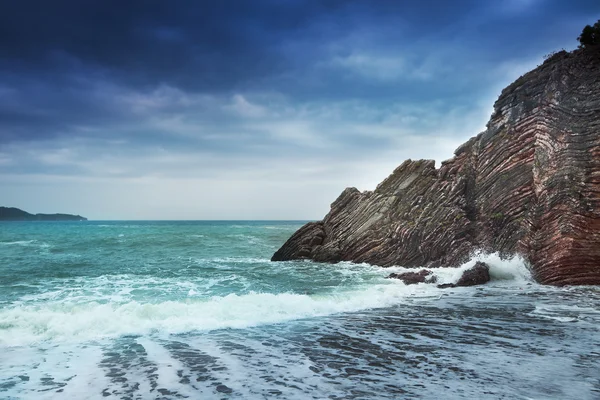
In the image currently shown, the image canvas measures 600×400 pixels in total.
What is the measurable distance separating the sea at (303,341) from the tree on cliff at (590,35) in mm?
17272

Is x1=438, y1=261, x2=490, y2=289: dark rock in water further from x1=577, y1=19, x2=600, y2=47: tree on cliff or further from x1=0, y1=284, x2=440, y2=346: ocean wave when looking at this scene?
x1=577, y1=19, x2=600, y2=47: tree on cliff

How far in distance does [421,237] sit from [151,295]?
18524 millimetres

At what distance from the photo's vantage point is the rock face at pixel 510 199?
73.3 feet

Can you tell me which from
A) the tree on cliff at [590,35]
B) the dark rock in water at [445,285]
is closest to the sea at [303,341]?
the dark rock in water at [445,285]

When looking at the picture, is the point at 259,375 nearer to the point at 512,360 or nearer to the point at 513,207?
the point at 512,360

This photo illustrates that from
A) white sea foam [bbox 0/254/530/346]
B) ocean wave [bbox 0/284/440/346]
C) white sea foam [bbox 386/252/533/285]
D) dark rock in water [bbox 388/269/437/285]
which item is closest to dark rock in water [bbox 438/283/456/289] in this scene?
white sea foam [bbox 0/254/530/346]

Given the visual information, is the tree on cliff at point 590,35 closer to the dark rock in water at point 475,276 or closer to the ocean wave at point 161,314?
the dark rock in water at point 475,276

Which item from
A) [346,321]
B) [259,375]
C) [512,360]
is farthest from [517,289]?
[259,375]

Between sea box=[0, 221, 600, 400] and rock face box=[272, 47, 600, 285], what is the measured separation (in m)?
2.51

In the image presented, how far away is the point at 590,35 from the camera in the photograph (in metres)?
30.6

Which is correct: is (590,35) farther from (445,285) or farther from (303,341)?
(303,341)

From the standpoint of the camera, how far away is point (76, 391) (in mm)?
8711

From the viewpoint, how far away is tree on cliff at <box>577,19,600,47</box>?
99.3 feet

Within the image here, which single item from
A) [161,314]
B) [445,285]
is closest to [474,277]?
[445,285]
